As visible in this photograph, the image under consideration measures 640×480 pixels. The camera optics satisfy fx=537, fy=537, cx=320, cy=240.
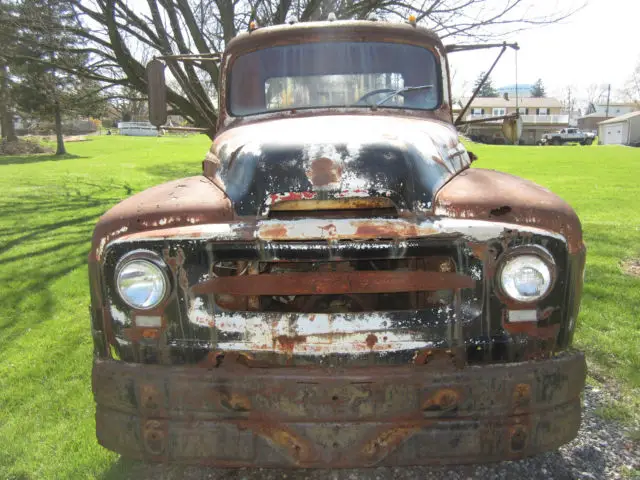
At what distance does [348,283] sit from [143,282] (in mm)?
838

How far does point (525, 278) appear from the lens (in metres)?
2.14

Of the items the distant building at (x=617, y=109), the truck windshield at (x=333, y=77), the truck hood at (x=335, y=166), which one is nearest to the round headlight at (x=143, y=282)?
the truck hood at (x=335, y=166)

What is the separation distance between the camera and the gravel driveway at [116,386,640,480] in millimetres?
2768

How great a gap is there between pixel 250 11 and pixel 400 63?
7750mm

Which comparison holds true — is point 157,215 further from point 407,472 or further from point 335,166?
point 407,472

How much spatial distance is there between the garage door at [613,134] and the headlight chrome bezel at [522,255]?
68704mm

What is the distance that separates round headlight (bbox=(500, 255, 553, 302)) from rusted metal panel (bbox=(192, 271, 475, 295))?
0.51ft

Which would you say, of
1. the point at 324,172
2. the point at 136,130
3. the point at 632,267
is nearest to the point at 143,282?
the point at 324,172

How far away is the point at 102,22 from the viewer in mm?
10023

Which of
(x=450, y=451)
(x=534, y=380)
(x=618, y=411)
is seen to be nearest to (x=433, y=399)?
(x=450, y=451)

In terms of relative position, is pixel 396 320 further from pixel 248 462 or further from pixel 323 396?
pixel 248 462

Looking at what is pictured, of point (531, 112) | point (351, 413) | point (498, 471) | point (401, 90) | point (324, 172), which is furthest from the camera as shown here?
point (531, 112)

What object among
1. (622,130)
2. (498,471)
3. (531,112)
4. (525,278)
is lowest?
(498,471)

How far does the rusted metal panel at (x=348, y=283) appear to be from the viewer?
6.91ft
